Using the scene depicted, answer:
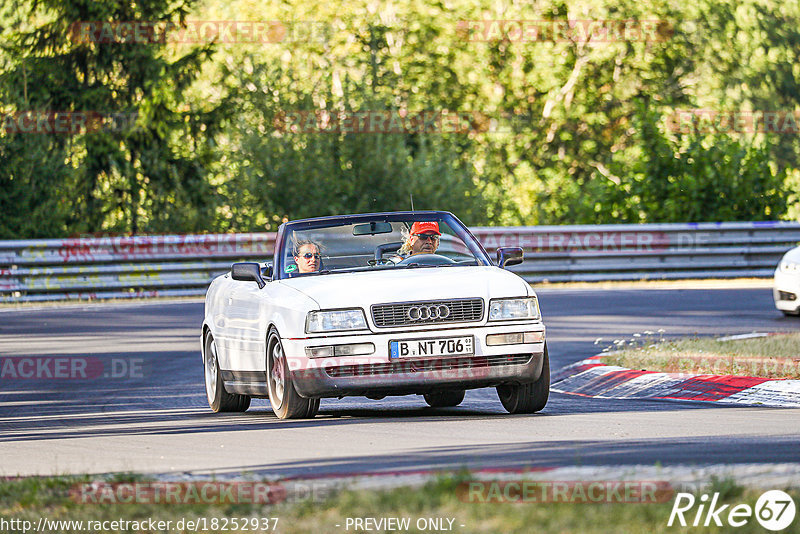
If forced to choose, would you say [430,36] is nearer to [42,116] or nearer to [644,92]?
[644,92]

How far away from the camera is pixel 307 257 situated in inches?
436

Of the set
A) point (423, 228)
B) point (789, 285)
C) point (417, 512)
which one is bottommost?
point (789, 285)

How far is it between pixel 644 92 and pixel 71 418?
41.4 metres

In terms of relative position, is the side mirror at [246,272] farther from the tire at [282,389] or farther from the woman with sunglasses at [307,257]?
the tire at [282,389]

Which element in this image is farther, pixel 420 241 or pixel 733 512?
pixel 420 241

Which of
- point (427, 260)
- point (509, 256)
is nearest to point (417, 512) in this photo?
point (427, 260)

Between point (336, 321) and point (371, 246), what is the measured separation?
1.42 meters

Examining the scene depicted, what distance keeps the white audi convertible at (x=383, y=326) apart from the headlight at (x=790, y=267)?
330 inches

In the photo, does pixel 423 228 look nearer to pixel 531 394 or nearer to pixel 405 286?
pixel 405 286

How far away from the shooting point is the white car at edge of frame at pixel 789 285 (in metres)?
18.7

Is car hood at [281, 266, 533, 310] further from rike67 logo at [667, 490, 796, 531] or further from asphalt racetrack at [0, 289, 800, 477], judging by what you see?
rike67 logo at [667, 490, 796, 531]

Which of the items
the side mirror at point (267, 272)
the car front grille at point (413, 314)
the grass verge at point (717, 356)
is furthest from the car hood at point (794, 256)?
the car front grille at point (413, 314)

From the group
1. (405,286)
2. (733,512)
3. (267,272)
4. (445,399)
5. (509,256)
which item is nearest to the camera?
(733,512)

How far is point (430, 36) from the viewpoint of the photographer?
1921 inches
